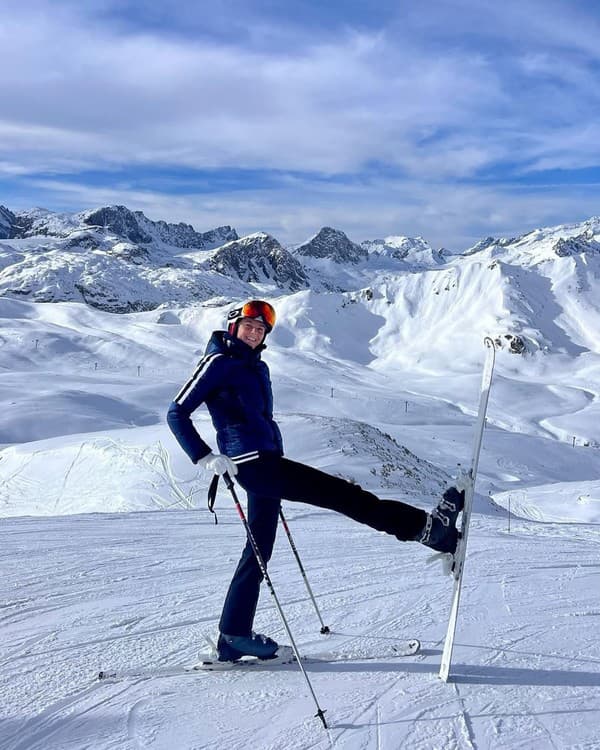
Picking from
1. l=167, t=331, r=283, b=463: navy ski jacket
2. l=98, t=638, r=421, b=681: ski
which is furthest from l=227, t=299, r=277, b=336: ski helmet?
l=98, t=638, r=421, b=681: ski

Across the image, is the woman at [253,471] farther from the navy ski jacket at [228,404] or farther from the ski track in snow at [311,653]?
the ski track in snow at [311,653]

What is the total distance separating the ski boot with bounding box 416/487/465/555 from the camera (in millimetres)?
4023

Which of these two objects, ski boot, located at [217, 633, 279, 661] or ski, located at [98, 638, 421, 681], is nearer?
ski, located at [98, 638, 421, 681]

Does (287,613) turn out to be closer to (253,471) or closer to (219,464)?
(253,471)

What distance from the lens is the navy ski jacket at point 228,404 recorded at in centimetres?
419

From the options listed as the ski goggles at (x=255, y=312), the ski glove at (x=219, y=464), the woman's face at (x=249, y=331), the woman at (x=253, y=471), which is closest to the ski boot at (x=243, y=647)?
the woman at (x=253, y=471)

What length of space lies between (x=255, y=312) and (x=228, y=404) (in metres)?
0.66

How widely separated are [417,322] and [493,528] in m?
114

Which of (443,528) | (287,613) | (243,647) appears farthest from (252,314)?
(287,613)

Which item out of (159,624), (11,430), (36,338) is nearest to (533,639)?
(159,624)

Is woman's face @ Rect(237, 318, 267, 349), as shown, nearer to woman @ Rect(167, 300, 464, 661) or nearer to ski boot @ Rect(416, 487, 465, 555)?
woman @ Rect(167, 300, 464, 661)

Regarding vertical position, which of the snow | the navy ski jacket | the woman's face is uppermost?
the woman's face

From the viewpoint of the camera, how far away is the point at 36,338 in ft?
231

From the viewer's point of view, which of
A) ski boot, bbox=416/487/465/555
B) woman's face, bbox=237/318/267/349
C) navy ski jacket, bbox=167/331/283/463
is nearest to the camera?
ski boot, bbox=416/487/465/555
